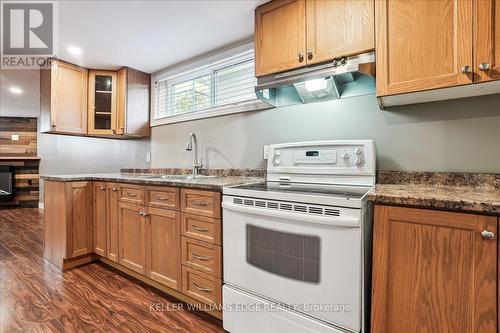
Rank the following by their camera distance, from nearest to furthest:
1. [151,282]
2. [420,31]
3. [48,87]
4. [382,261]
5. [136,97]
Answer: [382,261] < [420,31] < [151,282] < [48,87] < [136,97]

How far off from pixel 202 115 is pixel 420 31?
1.87m

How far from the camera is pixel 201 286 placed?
1644 mm

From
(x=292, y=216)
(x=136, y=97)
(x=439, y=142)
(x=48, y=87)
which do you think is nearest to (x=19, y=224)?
(x=48, y=87)

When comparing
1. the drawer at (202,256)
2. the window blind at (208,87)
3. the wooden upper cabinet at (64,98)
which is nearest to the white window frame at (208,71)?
the window blind at (208,87)

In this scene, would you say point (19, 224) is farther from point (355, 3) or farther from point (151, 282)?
point (355, 3)

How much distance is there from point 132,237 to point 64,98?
1.86 metres

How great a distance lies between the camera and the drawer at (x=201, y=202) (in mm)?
1570

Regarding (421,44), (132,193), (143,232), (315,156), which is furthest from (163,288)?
(421,44)

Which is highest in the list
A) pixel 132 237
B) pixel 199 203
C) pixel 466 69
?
pixel 466 69

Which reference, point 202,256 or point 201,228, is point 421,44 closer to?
point 201,228

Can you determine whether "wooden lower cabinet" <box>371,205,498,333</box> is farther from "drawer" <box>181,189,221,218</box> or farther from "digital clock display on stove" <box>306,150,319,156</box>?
"drawer" <box>181,189,221,218</box>

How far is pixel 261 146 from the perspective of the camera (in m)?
2.14

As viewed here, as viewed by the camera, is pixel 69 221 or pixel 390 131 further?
pixel 69 221

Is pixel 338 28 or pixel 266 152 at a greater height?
pixel 338 28
